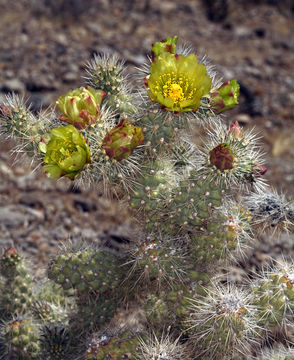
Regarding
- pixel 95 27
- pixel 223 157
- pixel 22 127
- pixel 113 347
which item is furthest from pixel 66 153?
pixel 95 27

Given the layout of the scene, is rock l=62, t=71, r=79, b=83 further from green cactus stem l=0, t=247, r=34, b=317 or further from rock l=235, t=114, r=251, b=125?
green cactus stem l=0, t=247, r=34, b=317

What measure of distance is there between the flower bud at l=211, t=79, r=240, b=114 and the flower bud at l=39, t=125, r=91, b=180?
0.68m

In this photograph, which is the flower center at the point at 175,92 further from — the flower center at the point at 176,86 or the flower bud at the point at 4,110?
the flower bud at the point at 4,110

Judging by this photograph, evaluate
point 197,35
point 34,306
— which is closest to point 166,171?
point 34,306

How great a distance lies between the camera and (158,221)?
250cm

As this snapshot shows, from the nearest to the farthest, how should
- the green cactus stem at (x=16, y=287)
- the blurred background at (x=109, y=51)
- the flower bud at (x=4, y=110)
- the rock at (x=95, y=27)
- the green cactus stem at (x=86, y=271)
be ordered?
the flower bud at (x=4, y=110) → the green cactus stem at (x=86, y=271) → the green cactus stem at (x=16, y=287) → the blurred background at (x=109, y=51) → the rock at (x=95, y=27)

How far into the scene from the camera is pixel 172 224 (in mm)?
2469

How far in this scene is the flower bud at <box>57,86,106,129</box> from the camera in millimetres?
2182

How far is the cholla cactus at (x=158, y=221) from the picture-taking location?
7.17 ft

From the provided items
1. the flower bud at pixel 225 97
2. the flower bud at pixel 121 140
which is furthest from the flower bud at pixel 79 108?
the flower bud at pixel 225 97

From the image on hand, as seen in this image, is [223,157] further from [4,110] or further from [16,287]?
[16,287]

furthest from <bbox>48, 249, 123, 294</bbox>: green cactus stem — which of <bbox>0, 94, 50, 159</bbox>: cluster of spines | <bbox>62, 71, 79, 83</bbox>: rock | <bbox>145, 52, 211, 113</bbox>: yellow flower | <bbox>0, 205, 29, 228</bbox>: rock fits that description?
<bbox>62, 71, 79, 83</bbox>: rock

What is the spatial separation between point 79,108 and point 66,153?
235 millimetres

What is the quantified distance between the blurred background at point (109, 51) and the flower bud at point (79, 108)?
177cm
